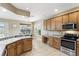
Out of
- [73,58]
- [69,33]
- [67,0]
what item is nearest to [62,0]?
[67,0]

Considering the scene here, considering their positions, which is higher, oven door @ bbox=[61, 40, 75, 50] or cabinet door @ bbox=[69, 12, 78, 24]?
cabinet door @ bbox=[69, 12, 78, 24]

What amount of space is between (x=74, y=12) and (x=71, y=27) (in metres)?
0.71

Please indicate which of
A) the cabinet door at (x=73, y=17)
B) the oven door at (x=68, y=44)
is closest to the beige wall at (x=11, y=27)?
the oven door at (x=68, y=44)

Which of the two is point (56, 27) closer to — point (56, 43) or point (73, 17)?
point (56, 43)

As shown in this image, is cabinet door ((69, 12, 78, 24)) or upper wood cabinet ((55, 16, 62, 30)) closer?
cabinet door ((69, 12, 78, 24))

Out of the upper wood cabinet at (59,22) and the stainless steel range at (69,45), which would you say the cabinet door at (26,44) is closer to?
the stainless steel range at (69,45)

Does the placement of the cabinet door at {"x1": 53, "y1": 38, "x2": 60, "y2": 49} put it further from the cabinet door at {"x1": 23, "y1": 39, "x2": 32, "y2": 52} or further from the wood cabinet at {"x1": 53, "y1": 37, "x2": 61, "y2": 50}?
the cabinet door at {"x1": 23, "y1": 39, "x2": 32, "y2": 52}

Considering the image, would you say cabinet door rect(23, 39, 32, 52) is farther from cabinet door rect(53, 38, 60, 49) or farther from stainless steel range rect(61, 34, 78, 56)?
stainless steel range rect(61, 34, 78, 56)

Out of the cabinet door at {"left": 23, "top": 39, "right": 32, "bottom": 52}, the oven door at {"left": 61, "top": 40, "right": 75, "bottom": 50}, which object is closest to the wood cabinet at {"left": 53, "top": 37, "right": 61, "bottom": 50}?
the oven door at {"left": 61, "top": 40, "right": 75, "bottom": 50}

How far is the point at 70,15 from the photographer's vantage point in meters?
4.71

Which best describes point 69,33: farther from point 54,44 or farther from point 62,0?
point 62,0

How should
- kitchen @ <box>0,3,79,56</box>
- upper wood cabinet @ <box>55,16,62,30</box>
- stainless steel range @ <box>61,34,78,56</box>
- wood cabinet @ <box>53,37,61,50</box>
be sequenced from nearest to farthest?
1. kitchen @ <box>0,3,79,56</box>
2. stainless steel range @ <box>61,34,78,56</box>
3. wood cabinet @ <box>53,37,61,50</box>
4. upper wood cabinet @ <box>55,16,62,30</box>

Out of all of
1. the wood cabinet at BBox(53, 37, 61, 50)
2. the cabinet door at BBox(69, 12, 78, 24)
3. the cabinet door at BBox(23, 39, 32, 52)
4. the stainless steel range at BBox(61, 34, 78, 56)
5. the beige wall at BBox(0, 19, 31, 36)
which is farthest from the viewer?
the beige wall at BBox(0, 19, 31, 36)

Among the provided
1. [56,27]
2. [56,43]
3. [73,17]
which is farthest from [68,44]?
[56,27]
